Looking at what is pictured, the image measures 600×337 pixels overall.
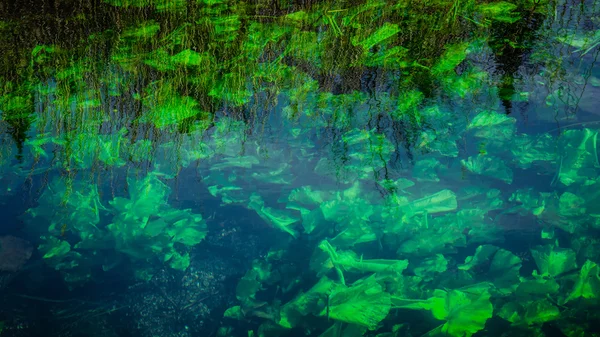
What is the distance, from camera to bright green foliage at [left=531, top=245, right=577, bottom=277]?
1193 millimetres

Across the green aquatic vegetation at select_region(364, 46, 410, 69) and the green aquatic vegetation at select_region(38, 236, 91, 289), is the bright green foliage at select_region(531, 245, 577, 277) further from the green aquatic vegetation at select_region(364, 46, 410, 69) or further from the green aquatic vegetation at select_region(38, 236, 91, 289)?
the green aquatic vegetation at select_region(38, 236, 91, 289)

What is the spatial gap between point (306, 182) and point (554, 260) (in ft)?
2.77

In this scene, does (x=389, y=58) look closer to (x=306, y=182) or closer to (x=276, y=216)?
(x=306, y=182)

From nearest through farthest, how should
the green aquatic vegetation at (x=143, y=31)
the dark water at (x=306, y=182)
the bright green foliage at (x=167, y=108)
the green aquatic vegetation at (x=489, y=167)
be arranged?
the dark water at (x=306, y=182) < the green aquatic vegetation at (x=489, y=167) < the bright green foliage at (x=167, y=108) < the green aquatic vegetation at (x=143, y=31)

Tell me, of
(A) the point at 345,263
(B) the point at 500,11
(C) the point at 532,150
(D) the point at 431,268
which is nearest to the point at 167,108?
(A) the point at 345,263

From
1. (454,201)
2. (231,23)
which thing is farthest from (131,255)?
(231,23)

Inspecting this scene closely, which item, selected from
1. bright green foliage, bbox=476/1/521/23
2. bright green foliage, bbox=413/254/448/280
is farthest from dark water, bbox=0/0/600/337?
bright green foliage, bbox=476/1/521/23

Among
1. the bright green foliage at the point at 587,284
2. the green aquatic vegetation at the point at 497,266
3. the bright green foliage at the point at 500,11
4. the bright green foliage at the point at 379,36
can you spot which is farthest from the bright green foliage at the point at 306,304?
the bright green foliage at the point at 500,11

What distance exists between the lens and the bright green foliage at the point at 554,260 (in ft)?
3.92

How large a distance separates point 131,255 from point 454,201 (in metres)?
1.16

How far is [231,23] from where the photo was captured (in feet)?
7.51

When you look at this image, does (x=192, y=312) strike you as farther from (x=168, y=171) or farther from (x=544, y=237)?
(x=544, y=237)

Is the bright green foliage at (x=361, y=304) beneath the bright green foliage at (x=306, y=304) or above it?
above

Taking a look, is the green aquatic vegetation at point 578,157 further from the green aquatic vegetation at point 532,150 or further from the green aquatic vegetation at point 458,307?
the green aquatic vegetation at point 458,307
